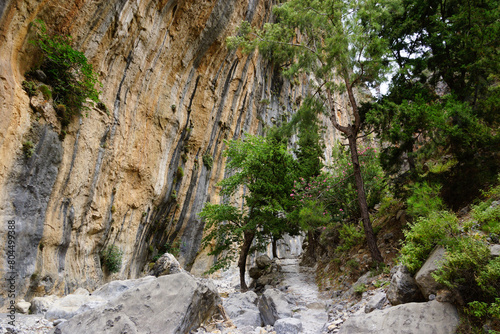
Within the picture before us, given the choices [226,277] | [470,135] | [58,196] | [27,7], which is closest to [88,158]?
[58,196]

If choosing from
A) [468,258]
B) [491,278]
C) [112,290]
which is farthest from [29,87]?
[491,278]

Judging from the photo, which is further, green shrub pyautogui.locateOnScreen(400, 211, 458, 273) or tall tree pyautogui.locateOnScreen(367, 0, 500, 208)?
tall tree pyautogui.locateOnScreen(367, 0, 500, 208)

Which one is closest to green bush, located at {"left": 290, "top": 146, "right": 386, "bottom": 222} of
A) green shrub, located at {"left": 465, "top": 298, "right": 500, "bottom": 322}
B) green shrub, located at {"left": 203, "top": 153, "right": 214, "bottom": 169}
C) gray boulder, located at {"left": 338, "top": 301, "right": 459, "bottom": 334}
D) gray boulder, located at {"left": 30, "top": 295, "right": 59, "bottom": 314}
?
gray boulder, located at {"left": 338, "top": 301, "right": 459, "bottom": 334}

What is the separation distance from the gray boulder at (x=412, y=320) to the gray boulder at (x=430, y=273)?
274mm

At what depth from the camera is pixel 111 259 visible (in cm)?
1220

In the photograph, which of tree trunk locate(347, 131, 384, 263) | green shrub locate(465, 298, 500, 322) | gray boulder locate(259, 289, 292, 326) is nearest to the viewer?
green shrub locate(465, 298, 500, 322)

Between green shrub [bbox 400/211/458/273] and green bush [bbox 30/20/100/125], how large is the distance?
10.9m

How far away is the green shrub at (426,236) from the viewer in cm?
451

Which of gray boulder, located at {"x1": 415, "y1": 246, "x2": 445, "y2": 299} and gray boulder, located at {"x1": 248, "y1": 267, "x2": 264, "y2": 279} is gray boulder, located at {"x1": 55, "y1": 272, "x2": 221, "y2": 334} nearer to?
gray boulder, located at {"x1": 415, "y1": 246, "x2": 445, "y2": 299}

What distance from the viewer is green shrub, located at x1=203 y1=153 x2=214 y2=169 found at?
19.1 m

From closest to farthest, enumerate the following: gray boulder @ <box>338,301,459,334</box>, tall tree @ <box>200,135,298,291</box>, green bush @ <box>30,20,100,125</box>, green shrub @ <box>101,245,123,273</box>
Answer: gray boulder @ <box>338,301,459,334</box>
green bush @ <box>30,20,100,125</box>
green shrub @ <box>101,245,123,273</box>
tall tree @ <box>200,135,298,291</box>

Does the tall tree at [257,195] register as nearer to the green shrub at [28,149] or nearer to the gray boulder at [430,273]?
the green shrub at [28,149]

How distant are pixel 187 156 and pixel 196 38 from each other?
713cm

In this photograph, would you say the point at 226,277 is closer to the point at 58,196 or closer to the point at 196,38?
the point at 58,196
